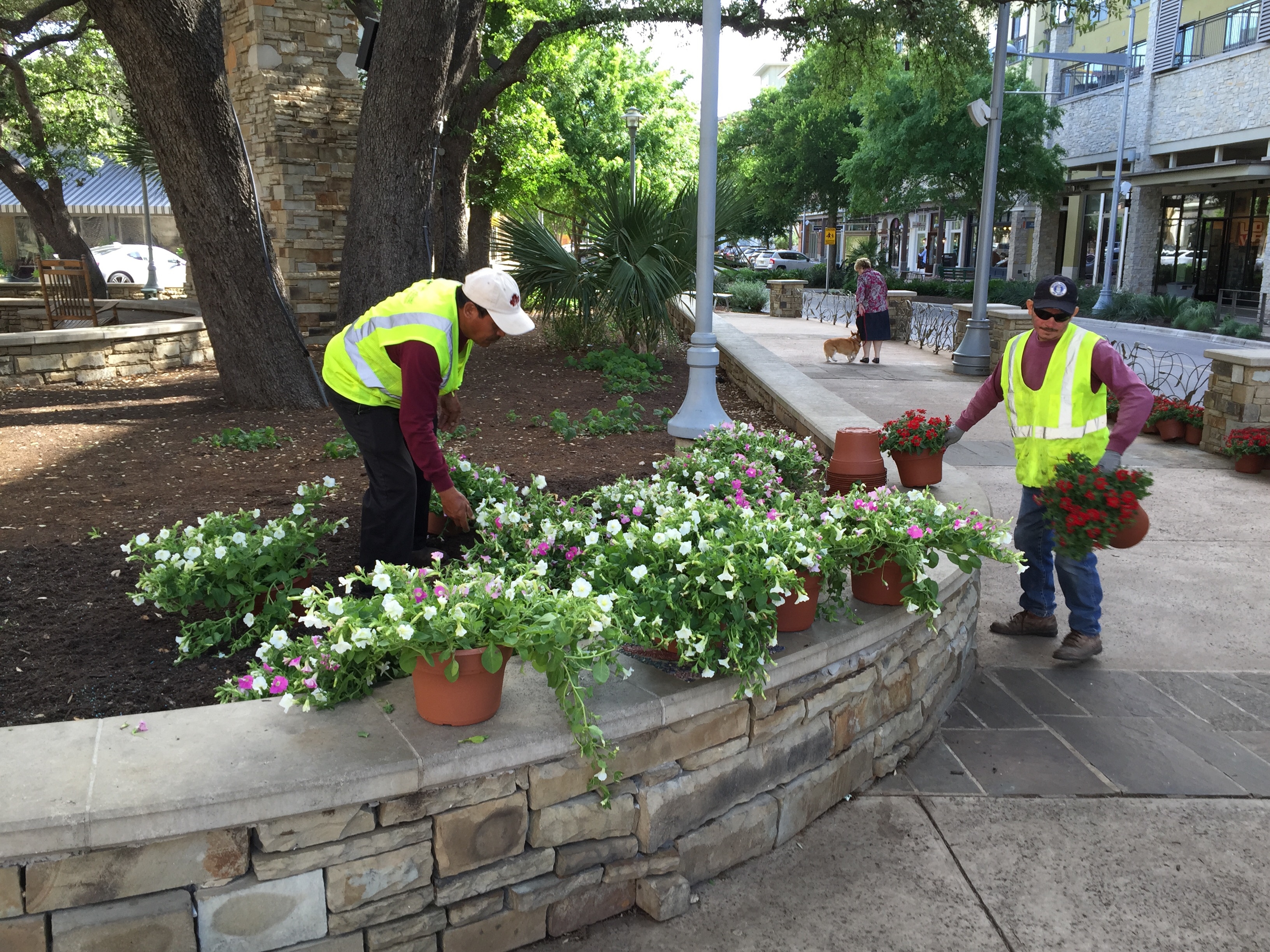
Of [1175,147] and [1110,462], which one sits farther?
[1175,147]

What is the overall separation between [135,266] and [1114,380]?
33249 mm

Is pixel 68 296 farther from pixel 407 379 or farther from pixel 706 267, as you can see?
pixel 407 379

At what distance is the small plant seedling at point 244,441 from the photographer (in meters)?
6.45

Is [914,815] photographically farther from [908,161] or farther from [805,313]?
[908,161]

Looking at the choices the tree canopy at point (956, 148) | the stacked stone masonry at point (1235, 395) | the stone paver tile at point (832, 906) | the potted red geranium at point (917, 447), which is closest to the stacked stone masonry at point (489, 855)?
the stone paver tile at point (832, 906)

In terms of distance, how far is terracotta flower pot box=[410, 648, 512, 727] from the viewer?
2471 mm

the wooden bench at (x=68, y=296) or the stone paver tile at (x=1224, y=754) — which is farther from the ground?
the wooden bench at (x=68, y=296)

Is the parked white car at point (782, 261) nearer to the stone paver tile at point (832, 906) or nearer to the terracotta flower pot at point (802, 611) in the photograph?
the terracotta flower pot at point (802, 611)

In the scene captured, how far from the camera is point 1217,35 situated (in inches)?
1023

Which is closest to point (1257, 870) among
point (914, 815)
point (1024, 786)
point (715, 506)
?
point (1024, 786)

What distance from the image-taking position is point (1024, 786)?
11.6 feet

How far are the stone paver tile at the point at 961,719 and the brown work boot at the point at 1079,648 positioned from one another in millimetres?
708

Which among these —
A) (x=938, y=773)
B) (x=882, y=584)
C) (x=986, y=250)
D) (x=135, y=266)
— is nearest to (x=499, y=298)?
(x=882, y=584)

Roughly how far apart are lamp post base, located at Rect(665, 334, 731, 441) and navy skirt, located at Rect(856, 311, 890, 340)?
8077mm
